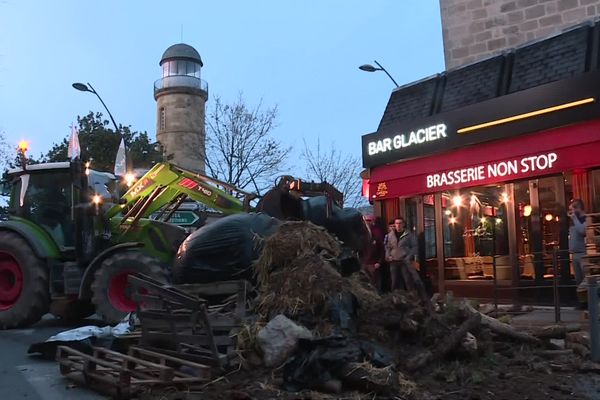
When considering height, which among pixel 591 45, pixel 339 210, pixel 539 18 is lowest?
pixel 339 210

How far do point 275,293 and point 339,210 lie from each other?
9.30ft

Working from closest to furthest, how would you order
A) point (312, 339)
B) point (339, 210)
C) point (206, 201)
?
point (312, 339) → point (339, 210) → point (206, 201)

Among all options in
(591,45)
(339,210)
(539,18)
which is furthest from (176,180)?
(539,18)

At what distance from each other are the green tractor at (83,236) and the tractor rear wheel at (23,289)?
0.01 metres

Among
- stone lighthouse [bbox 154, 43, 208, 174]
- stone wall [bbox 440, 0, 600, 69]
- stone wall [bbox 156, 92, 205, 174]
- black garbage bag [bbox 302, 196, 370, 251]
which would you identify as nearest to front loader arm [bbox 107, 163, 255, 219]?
black garbage bag [bbox 302, 196, 370, 251]

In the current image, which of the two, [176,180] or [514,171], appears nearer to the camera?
[176,180]

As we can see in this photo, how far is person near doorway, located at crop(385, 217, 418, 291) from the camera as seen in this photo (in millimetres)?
10570

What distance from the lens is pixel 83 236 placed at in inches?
387

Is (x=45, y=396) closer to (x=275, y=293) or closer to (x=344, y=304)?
(x=275, y=293)

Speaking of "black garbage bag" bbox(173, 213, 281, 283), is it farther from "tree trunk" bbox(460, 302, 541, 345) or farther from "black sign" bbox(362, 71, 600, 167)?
"black sign" bbox(362, 71, 600, 167)

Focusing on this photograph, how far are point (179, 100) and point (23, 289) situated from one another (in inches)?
1477

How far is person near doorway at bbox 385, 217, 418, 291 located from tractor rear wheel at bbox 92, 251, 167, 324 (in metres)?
4.09

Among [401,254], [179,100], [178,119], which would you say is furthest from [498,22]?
[179,100]

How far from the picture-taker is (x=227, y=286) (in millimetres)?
Result: 6641
